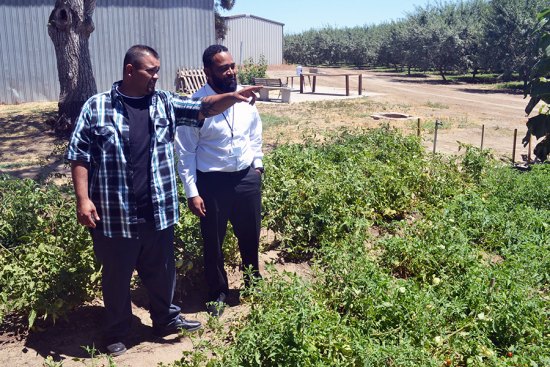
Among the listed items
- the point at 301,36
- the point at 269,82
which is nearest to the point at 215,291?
the point at 269,82

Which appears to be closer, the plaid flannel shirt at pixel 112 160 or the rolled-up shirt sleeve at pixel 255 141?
the plaid flannel shirt at pixel 112 160

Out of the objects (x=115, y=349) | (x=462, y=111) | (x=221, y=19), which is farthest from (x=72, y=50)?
(x=221, y=19)

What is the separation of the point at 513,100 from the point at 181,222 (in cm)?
1977

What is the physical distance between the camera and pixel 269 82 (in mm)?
20062

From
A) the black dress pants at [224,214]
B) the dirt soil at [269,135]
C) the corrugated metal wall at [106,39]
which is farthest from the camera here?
the corrugated metal wall at [106,39]

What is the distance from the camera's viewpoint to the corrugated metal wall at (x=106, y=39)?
52.4 feet

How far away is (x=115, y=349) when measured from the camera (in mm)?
3387

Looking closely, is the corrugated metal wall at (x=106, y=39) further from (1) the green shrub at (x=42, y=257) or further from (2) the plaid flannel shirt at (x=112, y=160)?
(2) the plaid flannel shirt at (x=112, y=160)

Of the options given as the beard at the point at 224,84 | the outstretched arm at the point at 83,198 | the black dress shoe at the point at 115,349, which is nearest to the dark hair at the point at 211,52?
the beard at the point at 224,84

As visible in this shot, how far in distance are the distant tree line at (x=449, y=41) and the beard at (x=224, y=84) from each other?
393 inches

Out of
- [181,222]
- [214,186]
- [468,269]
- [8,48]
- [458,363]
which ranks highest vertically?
[8,48]

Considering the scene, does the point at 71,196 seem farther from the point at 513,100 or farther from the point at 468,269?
the point at 513,100

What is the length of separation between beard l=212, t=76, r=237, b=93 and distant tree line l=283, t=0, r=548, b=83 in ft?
32.8

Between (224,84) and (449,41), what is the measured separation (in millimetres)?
30262
